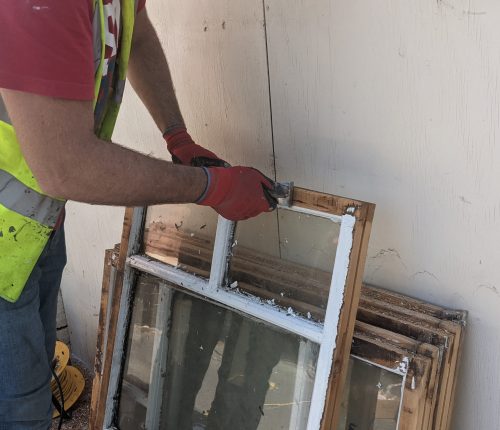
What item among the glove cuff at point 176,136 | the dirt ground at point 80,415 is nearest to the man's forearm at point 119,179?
the glove cuff at point 176,136

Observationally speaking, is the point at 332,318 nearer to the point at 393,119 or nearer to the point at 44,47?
the point at 393,119

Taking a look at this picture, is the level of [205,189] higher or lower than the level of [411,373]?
higher

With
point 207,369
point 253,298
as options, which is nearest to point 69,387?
point 207,369

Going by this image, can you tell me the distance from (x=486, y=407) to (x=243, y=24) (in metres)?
1.13

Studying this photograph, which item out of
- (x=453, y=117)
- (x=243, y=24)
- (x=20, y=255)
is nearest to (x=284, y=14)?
(x=243, y=24)

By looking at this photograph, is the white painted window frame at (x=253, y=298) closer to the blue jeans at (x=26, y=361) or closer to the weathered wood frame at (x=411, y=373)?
the weathered wood frame at (x=411, y=373)

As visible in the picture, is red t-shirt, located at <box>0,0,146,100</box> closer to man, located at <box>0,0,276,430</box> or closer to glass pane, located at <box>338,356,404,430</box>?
man, located at <box>0,0,276,430</box>

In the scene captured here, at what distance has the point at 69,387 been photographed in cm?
205

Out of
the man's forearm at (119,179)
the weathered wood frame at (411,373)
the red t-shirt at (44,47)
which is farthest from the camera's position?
the weathered wood frame at (411,373)

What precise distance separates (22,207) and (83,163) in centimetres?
25

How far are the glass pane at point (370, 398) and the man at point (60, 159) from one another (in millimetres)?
445

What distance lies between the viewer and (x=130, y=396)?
5.18 ft

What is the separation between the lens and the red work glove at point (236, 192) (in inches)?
42.1

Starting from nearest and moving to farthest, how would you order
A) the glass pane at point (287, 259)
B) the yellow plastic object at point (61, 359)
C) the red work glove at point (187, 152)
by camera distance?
1. the glass pane at point (287, 259)
2. the red work glove at point (187, 152)
3. the yellow plastic object at point (61, 359)
